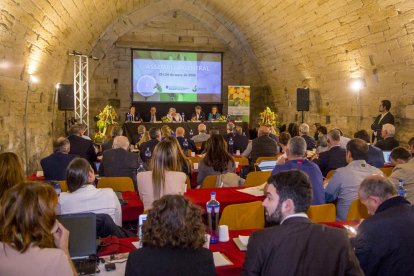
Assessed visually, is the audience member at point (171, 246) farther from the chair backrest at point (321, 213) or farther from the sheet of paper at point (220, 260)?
the chair backrest at point (321, 213)

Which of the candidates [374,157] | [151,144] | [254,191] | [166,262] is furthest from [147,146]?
[166,262]

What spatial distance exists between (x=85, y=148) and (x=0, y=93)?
65.3 inches

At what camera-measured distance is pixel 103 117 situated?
12.3 meters

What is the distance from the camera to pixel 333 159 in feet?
19.5

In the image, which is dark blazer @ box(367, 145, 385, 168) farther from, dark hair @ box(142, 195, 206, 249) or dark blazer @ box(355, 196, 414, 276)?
dark hair @ box(142, 195, 206, 249)

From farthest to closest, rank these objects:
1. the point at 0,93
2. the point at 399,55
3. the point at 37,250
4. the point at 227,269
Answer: the point at 399,55 < the point at 0,93 < the point at 227,269 < the point at 37,250

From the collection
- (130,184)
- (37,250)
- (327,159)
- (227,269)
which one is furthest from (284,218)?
(327,159)

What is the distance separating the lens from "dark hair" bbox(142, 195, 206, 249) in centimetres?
195

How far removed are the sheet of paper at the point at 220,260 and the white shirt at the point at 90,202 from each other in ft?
3.73

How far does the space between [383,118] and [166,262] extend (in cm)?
817

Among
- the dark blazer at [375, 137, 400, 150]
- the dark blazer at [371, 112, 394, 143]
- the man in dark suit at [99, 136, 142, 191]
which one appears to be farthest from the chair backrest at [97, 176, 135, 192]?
the dark blazer at [371, 112, 394, 143]

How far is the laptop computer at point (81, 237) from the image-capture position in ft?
8.41

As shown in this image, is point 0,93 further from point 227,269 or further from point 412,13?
point 412,13

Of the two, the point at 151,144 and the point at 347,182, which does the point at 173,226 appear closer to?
the point at 347,182
